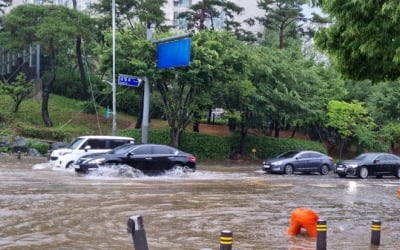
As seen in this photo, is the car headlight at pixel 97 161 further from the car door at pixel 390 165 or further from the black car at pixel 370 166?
the car door at pixel 390 165

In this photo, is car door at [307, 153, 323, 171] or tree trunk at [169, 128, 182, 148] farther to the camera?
tree trunk at [169, 128, 182, 148]

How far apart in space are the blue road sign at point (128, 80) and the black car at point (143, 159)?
9091 mm

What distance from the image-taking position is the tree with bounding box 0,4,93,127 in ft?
139

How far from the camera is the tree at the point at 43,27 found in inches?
1663

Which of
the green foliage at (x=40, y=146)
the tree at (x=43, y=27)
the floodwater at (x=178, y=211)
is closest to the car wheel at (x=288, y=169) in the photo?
the floodwater at (x=178, y=211)

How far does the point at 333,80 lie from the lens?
47406mm

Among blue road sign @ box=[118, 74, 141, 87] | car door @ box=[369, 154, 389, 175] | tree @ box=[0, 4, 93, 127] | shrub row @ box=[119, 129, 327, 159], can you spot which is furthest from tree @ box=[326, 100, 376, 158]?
tree @ box=[0, 4, 93, 127]

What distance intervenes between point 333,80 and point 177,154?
25.4 metres

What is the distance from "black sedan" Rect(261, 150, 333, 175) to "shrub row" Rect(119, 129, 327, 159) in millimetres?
10708

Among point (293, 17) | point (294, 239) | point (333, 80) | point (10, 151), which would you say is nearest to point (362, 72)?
point (294, 239)

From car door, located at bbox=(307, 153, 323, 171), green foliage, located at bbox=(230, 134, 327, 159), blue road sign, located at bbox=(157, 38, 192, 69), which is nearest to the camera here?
blue road sign, located at bbox=(157, 38, 192, 69)

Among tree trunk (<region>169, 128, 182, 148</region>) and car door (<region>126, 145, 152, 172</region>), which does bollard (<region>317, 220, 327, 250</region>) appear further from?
tree trunk (<region>169, 128, 182, 148</region>)

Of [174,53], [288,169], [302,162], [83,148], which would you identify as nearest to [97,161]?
[83,148]

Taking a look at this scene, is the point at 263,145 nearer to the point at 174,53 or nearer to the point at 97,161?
the point at 174,53
